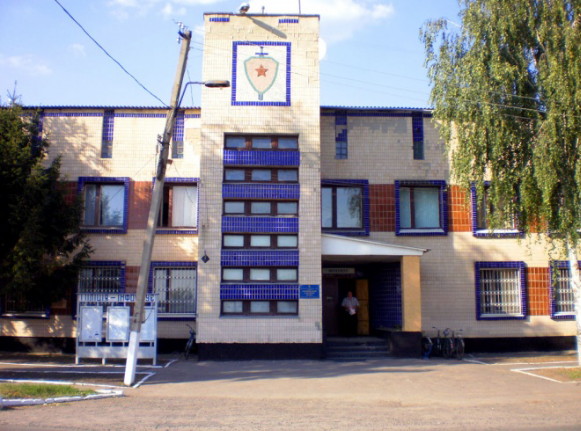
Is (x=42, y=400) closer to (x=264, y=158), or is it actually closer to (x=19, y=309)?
(x=19, y=309)

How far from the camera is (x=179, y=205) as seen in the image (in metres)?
19.5

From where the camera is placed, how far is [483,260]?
1944 cm

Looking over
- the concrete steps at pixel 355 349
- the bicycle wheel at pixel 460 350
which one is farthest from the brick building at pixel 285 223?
the bicycle wheel at pixel 460 350

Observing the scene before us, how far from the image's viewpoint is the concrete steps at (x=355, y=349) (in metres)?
17.6

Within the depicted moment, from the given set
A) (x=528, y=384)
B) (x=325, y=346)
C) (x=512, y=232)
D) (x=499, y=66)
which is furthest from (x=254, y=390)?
(x=512, y=232)

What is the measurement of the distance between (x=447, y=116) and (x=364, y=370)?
23.6ft

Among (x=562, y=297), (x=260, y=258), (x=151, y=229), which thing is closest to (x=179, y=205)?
(x=260, y=258)

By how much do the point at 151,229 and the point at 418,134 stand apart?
1066 centimetres

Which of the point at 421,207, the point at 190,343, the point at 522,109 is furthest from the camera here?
the point at 421,207

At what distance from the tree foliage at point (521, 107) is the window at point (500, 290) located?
4.58m

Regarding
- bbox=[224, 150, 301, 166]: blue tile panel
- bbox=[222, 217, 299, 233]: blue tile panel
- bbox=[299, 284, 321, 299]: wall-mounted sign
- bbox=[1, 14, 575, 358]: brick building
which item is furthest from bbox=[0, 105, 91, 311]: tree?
bbox=[299, 284, 321, 299]: wall-mounted sign

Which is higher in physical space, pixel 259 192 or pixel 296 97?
pixel 296 97

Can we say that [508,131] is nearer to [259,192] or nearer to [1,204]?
[259,192]

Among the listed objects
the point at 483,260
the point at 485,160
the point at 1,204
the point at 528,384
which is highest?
the point at 485,160
